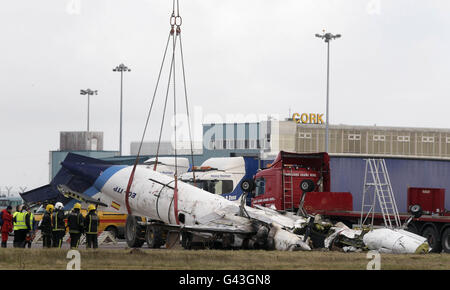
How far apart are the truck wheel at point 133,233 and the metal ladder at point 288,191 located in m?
6.09

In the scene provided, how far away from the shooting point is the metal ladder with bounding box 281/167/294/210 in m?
33.1

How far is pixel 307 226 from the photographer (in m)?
26.4

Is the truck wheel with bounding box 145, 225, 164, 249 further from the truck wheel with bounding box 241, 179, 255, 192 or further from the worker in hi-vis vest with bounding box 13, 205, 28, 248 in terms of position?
the worker in hi-vis vest with bounding box 13, 205, 28, 248

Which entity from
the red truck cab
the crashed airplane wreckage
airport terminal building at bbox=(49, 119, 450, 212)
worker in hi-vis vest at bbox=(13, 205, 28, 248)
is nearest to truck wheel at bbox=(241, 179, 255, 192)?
the crashed airplane wreckage

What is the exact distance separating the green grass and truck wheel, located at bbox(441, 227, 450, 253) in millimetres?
6862

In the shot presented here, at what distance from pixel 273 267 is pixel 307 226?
852 centimetres

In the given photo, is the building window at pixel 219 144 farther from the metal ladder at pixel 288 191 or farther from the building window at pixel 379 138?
the metal ladder at pixel 288 191

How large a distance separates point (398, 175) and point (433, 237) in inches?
415

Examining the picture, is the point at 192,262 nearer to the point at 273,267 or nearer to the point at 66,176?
the point at 273,267

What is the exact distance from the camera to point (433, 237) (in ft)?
94.3

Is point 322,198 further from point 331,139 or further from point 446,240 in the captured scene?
point 331,139

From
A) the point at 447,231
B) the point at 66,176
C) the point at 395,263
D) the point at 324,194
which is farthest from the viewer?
the point at 66,176
